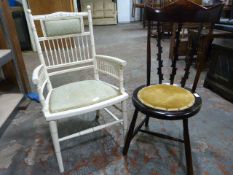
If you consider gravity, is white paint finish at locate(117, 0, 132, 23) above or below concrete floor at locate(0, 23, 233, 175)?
above

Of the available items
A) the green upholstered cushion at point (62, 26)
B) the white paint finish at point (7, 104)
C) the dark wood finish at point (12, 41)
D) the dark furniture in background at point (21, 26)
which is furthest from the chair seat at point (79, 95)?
the dark furniture in background at point (21, 26)

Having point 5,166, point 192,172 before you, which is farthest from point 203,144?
point 5,166

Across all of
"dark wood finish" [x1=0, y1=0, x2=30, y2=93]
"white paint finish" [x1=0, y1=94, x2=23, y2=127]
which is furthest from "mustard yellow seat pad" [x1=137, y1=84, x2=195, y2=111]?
"dark wood finish" [x1=0, y1=0, x2=30, y2=93]

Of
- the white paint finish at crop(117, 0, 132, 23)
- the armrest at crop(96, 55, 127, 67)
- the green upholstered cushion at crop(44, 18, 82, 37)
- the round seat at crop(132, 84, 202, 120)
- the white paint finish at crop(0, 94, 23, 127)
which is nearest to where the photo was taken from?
the round seat at crop(132, 84, 202, 120)

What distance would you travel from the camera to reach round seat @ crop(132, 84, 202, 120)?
0.90m

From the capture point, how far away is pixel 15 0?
12.0 feet

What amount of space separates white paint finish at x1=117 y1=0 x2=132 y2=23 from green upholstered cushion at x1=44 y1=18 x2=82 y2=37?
6235 millimetres

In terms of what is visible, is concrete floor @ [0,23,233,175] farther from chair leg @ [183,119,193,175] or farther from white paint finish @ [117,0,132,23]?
white paint finish @ [117,0,132,23]

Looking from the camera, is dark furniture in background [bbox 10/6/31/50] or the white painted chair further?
dark furniture in background [bbox 10/6/31/50]

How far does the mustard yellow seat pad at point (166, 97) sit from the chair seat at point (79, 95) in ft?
0.60

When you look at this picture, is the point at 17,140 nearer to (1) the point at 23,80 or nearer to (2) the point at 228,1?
(1) the point at 23,80

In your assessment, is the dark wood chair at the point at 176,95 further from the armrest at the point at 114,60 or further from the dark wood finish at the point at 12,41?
the dark wood finish at the point at 12,41

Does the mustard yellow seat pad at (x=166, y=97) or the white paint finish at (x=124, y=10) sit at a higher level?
the white paint finish at (x=124, y=10)

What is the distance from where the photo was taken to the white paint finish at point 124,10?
686cm
